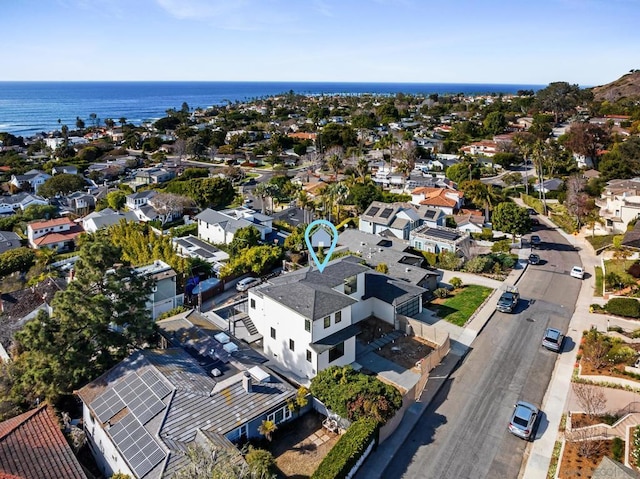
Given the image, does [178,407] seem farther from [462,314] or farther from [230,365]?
[462,314]

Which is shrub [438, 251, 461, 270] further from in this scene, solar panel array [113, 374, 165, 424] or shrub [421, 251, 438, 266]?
solar panel array [113, 374, 165, 424]

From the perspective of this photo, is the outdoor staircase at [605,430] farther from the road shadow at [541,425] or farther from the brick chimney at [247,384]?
the brick chimney at [247,384]

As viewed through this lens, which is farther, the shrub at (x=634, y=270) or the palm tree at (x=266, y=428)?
the shrub at (x=634, y=270)

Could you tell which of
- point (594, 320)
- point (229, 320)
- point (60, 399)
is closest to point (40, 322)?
point (60, 399)

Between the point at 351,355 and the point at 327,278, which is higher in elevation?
the point at 327,278

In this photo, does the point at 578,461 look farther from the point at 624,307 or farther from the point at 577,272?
the point at 577,272

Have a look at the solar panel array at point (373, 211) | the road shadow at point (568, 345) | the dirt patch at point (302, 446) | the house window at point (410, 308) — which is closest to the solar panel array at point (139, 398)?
the dirt patch at point (302, 446)

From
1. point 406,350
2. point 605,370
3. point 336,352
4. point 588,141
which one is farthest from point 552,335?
point 588,141
